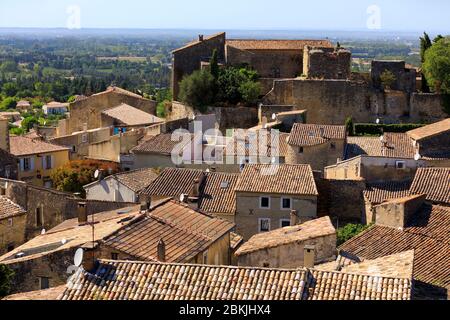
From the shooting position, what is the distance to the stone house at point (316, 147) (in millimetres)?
31609

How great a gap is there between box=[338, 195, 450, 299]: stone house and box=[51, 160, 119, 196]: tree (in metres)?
12.4

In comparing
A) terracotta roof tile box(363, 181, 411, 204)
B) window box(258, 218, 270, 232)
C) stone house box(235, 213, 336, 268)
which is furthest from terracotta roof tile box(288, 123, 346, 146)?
stone house box(235, 213, 336, 268)

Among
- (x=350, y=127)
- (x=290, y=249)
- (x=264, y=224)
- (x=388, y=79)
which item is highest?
(x=388, y=79)

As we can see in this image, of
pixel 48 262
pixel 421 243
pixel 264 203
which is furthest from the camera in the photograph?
pixel 264 203

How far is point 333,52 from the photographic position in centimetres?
4156

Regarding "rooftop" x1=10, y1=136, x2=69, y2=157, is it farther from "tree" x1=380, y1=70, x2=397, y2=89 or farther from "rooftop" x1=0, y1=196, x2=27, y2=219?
"tree" x1=380, y1=70, x2=397, y2=89

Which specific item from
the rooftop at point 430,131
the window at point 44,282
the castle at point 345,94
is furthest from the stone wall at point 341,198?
the window at point 44,282

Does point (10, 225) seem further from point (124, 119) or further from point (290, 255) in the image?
point (124, 119)

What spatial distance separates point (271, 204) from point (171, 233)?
29.0 ft

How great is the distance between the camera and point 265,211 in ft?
87.3

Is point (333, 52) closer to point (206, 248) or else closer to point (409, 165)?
point (409, 165)

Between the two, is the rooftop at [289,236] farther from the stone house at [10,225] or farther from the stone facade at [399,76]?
the stone facade at [399,76]

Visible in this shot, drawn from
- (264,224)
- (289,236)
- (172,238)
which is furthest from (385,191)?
(172,238)

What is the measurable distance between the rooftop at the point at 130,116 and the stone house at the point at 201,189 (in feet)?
39.7
